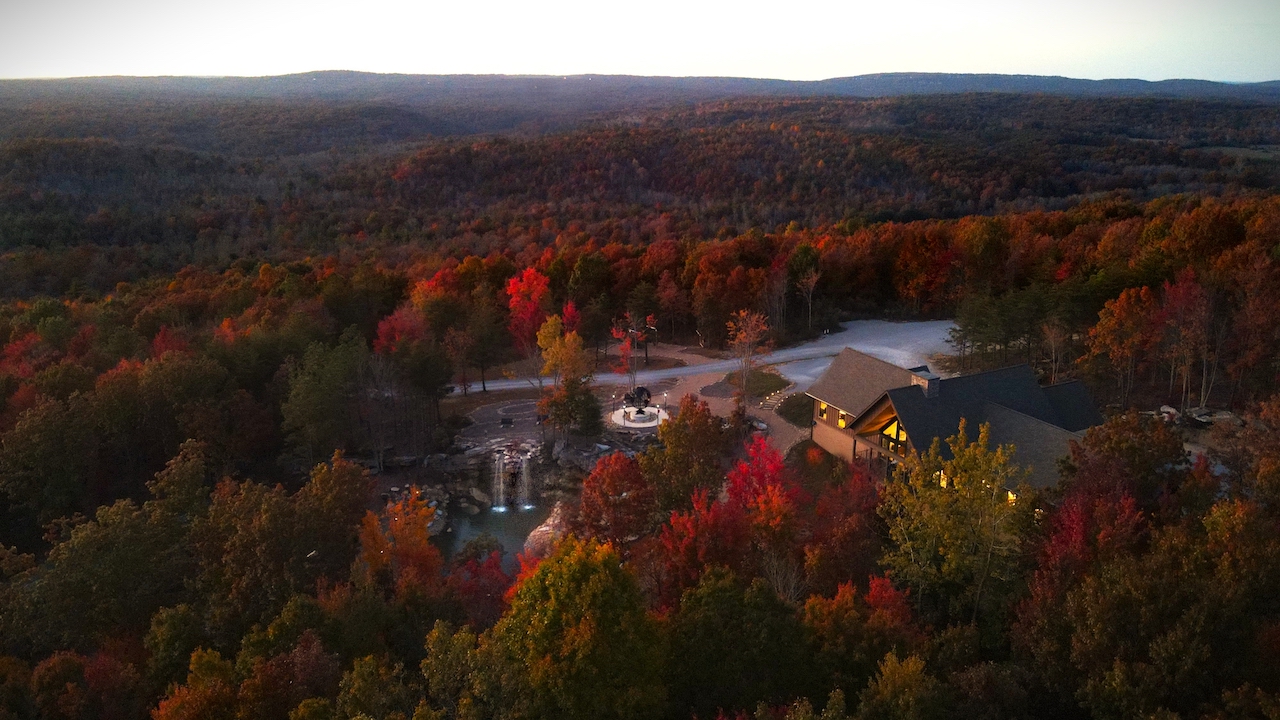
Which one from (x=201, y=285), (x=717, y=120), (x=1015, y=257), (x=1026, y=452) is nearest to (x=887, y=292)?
(x=1015, y=257)

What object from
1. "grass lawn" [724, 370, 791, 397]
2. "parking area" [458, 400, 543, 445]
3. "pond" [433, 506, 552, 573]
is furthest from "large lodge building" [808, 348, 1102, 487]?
"parking area" [458, 400, 543, 445]

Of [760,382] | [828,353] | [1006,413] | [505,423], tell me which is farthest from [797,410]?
[505,423]

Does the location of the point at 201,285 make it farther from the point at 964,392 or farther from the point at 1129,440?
the point at 1129,440

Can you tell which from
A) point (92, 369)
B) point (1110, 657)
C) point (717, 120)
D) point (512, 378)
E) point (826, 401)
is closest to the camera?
point (1110, 657)

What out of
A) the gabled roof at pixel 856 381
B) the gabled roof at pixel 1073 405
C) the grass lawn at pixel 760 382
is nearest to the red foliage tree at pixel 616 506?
the gabled roof at pixel 856 381

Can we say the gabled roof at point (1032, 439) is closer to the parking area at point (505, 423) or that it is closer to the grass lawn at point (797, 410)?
the grass lawn at point (797, 410)
